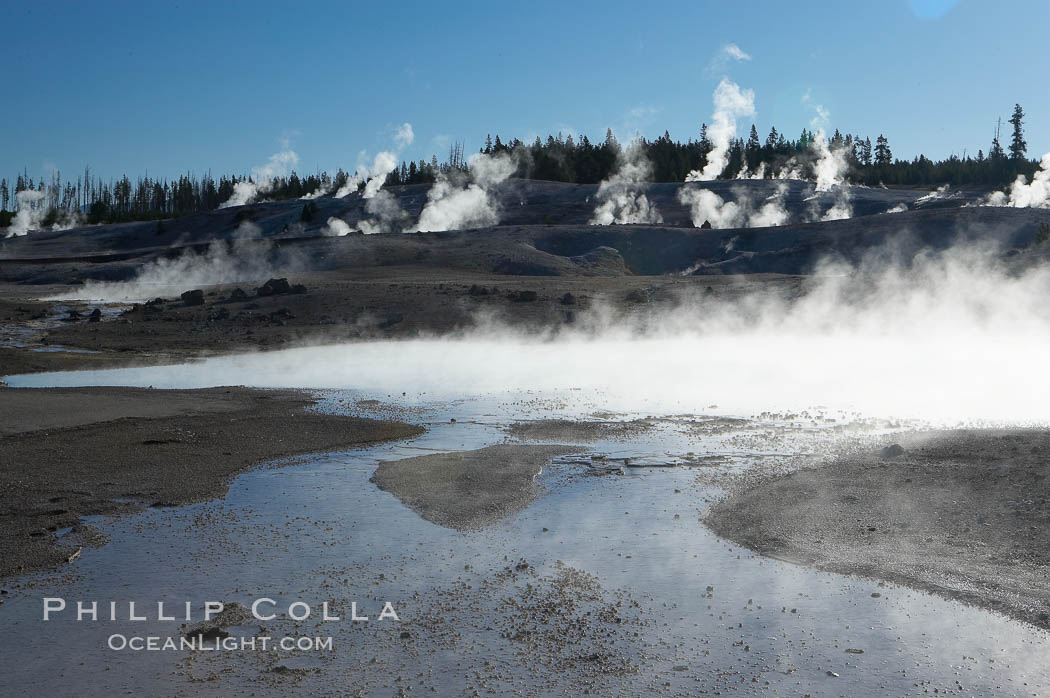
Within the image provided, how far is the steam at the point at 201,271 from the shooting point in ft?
166

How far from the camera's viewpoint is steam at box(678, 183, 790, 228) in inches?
2719

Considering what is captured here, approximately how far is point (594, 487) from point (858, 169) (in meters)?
107

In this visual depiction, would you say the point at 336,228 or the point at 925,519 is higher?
the point at 336,228

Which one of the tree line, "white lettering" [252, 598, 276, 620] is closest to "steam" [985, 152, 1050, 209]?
the tree line

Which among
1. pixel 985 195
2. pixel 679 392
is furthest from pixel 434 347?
pixel 985 195

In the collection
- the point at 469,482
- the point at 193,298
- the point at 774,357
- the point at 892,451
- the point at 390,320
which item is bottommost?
the point at 469,482

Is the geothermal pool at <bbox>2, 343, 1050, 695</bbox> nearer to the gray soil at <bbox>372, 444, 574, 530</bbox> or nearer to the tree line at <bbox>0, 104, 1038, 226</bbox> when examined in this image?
the gray soil at <bbox>372, 444, 574, 530</bbox>

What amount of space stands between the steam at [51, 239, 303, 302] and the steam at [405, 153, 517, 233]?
1943 centimetres

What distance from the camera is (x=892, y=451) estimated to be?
41.6 ft

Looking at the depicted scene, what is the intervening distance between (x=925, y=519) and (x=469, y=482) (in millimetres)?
5481

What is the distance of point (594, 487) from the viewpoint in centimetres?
1170

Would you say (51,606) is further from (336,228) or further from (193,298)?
(336,228)

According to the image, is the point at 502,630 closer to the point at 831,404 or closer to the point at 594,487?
the point at 594,487

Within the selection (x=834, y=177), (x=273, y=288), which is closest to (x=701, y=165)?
(x=834, y=177)
